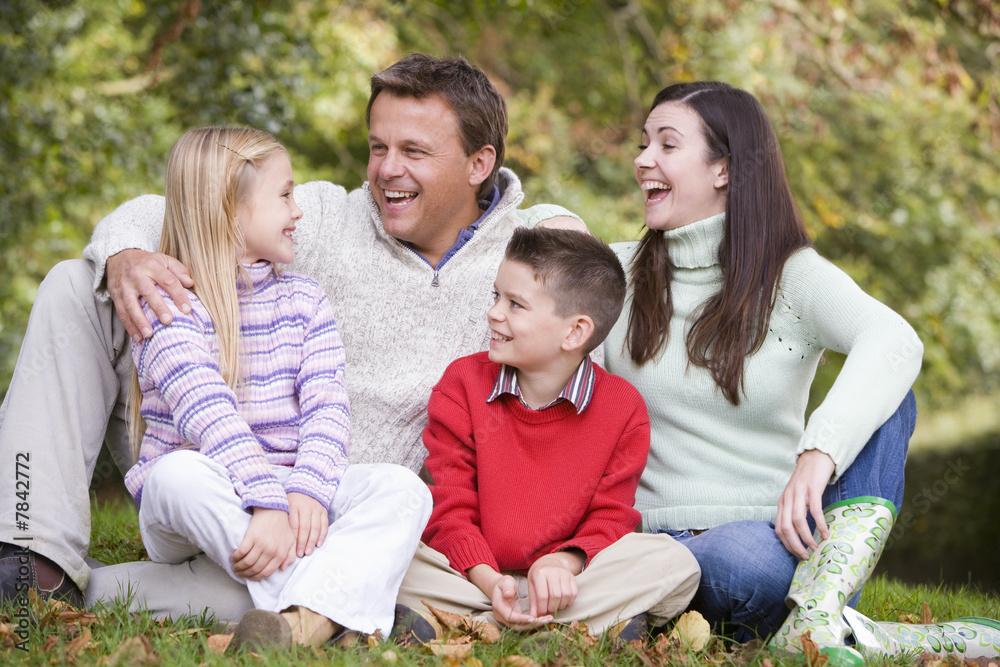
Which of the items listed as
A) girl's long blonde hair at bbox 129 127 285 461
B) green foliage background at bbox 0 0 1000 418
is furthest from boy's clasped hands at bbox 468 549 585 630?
→ green foliage background at bbox 0 0 1000 418

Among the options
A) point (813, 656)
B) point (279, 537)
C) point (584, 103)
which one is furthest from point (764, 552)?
point (584, 103)

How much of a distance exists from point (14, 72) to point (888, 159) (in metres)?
7.15

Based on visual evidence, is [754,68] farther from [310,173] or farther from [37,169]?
[37,169]

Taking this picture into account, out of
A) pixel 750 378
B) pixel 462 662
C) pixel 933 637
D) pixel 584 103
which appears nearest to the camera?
pixel 462 662

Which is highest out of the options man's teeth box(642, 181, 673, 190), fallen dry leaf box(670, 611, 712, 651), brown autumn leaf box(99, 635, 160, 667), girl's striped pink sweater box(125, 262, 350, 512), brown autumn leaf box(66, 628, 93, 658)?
man's teeth box(642, 181, 673, 190)

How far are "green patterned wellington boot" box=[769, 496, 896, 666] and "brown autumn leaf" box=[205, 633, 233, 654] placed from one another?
140 cm

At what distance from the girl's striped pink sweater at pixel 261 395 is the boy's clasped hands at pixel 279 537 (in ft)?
0.11

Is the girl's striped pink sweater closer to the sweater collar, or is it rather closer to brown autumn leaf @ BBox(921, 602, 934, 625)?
the sweater collar

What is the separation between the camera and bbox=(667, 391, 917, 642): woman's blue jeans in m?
2.64

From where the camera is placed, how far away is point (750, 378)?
2967 mm

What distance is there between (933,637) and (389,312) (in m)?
1.96

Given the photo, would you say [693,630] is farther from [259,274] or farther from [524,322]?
[259,274]

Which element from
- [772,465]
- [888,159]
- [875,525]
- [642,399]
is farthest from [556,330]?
[888,159]

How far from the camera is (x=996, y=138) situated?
6742mm
